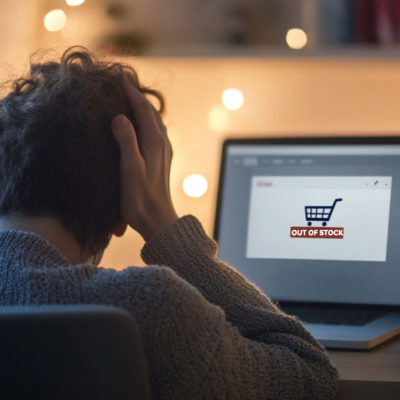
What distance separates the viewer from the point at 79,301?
57 cm

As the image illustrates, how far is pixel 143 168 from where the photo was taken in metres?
0.77

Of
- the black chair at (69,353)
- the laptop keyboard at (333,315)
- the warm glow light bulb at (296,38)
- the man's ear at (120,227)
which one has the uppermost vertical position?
the warm glow light bulb at (296,38)

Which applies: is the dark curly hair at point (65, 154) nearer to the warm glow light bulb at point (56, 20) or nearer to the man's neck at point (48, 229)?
the man's neck at point (48, 229)

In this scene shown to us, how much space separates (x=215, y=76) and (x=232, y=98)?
0.25 ft

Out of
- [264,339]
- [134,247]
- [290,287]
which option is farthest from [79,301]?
[134,247]

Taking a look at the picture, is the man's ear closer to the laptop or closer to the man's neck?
the man's neck

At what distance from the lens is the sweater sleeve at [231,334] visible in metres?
0.57

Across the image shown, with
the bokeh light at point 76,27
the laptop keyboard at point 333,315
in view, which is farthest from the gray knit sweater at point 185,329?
the bokeh light at point 76,27

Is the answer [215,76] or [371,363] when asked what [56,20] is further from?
[371,363]

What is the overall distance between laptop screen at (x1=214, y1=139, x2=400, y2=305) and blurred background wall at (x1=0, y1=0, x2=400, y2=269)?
0.39m

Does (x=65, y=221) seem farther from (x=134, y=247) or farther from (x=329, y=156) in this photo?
(x=134, y=247)

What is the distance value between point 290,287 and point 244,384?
19.2 inches

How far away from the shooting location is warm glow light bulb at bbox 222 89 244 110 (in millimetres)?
1600

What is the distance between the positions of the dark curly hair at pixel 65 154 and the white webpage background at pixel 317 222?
42 cm
